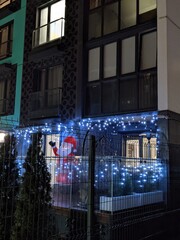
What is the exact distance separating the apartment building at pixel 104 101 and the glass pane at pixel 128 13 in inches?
1.7

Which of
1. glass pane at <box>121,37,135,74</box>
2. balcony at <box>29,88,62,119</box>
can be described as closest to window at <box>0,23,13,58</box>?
balcony at <box>29,88,62,119</box>

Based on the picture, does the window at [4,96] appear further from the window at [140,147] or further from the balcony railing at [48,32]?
the window at [140,147]

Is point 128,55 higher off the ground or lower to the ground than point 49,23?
lower

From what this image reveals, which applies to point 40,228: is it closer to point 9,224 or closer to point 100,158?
point 9,224

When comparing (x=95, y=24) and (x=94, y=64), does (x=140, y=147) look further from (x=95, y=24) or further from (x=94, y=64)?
(x=95, y=24)

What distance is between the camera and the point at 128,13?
11.2 meters

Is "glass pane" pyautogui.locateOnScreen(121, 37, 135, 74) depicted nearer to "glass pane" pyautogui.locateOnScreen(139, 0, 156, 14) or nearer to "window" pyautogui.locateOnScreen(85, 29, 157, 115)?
"window" pyautogui.locateOnScreen(85, 29, 157, 115)

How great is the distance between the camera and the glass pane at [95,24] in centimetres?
1204

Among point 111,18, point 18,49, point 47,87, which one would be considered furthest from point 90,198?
point 18,49

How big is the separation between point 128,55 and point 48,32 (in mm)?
4797

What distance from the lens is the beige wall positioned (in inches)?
376

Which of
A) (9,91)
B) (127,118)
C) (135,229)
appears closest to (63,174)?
(135,229)

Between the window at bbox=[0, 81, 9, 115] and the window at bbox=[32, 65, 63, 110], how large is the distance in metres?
2.21

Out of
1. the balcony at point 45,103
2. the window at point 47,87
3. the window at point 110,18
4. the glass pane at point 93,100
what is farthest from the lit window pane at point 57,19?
the glass pane at point 93,100
